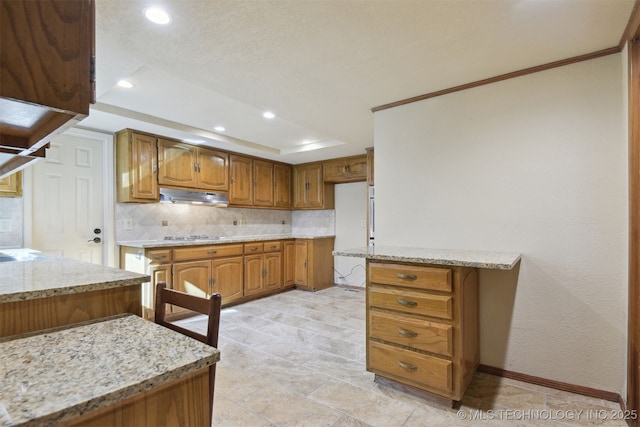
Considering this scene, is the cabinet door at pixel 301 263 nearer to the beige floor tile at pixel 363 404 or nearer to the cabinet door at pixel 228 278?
the cabinet door at pixel 228 278

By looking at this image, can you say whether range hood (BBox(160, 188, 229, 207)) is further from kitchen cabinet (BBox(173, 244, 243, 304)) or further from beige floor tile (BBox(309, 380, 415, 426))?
beige floor tile (BBox(309, 380, 415, 426))

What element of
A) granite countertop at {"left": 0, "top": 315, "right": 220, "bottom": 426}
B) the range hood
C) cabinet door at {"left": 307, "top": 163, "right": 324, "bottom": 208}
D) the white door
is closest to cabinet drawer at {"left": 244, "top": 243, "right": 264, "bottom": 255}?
the range hood

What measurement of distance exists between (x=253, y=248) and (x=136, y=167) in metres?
1.74

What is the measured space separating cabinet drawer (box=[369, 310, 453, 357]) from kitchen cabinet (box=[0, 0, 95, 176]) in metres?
1.83

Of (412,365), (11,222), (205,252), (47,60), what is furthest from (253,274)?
(47,60)

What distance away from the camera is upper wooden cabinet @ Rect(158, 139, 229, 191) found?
3715 mm

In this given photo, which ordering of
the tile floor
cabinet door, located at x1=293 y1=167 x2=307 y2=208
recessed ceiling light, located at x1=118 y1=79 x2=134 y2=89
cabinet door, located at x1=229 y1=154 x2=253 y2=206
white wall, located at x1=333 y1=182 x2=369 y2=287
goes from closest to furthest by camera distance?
the tile floor → recessed ceiling light, located at x1=118 y1=79 x2=134 y2=89 → cabinet door, located at x1=229 y1=154 x2=253 y2=206 → white wall, located at x1=333 y1=182 x2=369 y2=287 → cabinet door, located at x1=293 y1=167 x2=307 y2=208

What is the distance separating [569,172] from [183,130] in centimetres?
352

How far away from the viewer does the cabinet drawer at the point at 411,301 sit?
1.80 meters

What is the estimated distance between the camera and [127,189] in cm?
344

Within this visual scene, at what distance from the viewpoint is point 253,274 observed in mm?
4336

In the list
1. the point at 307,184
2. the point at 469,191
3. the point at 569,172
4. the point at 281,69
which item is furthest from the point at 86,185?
the point at 569,172

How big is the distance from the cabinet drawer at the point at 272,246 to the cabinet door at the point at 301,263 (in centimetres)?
33

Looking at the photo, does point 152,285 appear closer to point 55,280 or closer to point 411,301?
point 55,280
